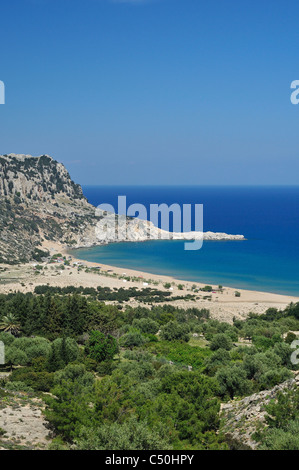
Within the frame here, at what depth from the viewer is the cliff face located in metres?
93.1

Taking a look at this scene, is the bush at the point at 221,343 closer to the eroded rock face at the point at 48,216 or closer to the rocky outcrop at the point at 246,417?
the rocky outcrop at the point at 246,417

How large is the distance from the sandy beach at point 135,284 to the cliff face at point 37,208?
499 inches

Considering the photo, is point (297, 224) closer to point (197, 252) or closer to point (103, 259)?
point (197, 252)

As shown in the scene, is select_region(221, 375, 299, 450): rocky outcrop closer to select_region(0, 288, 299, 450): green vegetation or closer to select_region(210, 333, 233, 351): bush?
select_region(0, 288, 299, 450): green vegetation

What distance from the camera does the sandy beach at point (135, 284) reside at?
5334cm

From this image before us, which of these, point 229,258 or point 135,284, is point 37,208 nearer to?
point 229,258

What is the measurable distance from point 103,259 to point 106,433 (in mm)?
77889

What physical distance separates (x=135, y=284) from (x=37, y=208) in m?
54.4

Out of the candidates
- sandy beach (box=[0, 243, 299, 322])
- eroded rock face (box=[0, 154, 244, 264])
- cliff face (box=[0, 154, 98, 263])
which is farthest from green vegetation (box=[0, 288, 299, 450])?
eroded rock face (box=[0, 154, 244, 264])

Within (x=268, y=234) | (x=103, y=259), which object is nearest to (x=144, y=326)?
(x=103, y=259)

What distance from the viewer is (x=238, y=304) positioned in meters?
54.8

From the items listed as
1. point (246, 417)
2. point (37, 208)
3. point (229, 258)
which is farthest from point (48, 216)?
point (246, 417)

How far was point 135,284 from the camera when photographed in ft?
220

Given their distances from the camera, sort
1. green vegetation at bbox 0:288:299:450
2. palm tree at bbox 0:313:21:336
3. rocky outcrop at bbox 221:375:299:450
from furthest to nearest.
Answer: palm tree at bbox 0:313:21:336 → rocky outcrop at bbox 221:375:299:450 → green vegetation at bbox 0:288:299:450
